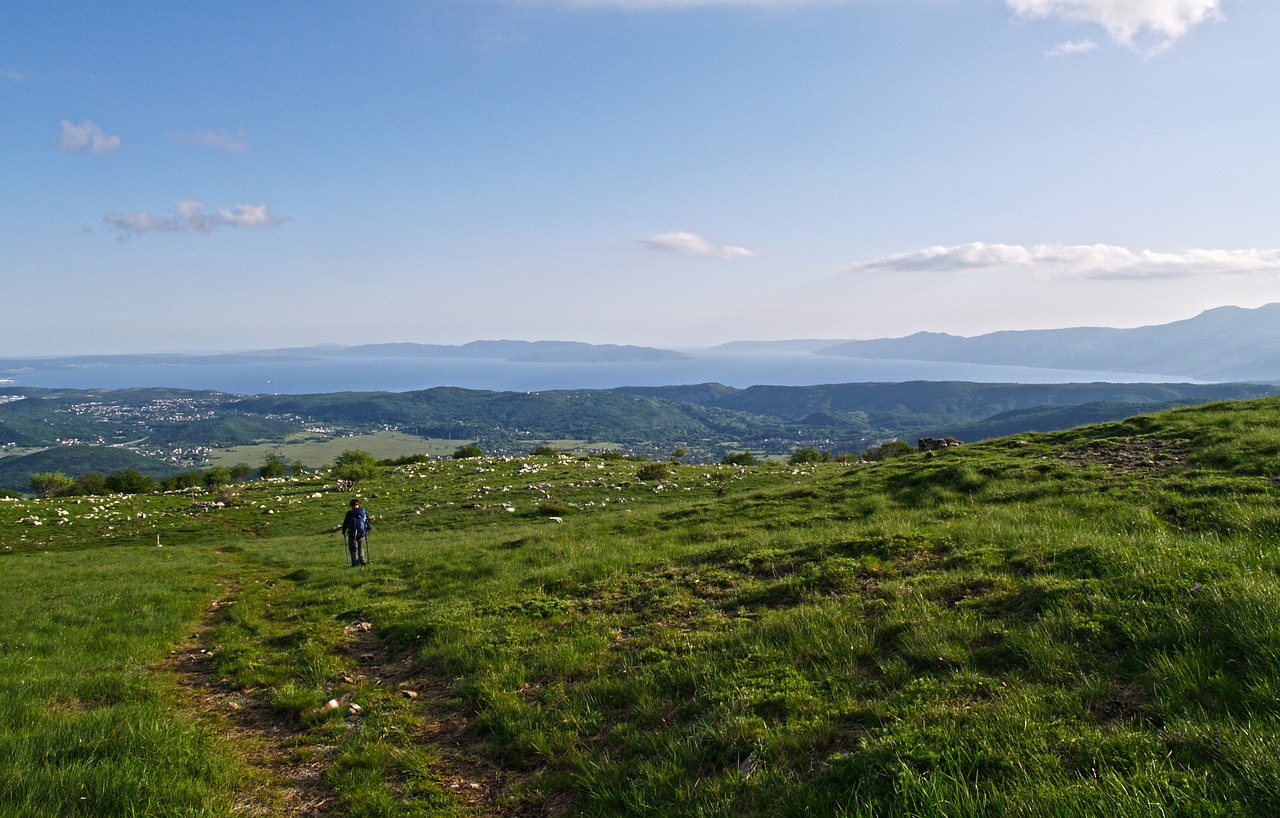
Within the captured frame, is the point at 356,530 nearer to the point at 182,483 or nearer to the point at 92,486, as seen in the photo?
the point at 182,483

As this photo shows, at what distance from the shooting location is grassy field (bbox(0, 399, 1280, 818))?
4738mm

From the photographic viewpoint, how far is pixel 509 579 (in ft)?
47.0

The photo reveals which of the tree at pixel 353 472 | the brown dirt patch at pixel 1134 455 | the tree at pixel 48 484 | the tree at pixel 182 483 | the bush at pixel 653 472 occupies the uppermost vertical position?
the brown dirt patch at pixel 1134 455

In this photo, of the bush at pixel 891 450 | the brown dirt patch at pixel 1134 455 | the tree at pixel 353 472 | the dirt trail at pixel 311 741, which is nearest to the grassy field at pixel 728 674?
the dirt trail at pixel 311 741

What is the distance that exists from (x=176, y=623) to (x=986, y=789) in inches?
656

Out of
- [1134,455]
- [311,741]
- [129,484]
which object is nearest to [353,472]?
[129,484]

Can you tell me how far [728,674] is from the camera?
23.6 ft

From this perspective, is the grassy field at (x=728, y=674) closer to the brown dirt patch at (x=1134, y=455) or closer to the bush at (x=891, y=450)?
the brown dirt patch at (x=1134, y=455)

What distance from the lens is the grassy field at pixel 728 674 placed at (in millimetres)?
4738

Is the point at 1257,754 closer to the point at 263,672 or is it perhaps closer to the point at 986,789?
the point at 986,789

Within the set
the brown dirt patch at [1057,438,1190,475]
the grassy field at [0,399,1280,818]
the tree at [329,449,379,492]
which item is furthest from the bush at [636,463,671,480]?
the brown dirt patch at [1057,438,1190,475]

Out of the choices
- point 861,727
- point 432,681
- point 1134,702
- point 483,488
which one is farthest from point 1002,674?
point 483,488

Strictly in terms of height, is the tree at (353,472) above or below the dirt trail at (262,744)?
below

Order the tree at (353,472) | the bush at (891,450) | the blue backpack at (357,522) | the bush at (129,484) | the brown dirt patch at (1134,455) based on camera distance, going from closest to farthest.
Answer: the brown dirt patch at (1134,455) → the blue backpack at (357,522) → the tree at (353,472) → the bush at (891,450) → the bush at (129,484)
